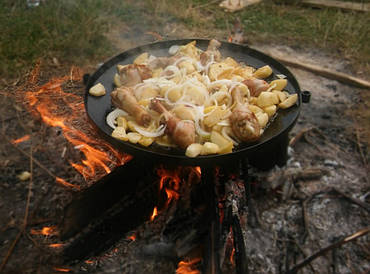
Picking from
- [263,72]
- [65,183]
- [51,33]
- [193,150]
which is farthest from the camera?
[51,33]

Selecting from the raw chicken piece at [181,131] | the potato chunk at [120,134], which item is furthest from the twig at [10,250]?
the raw chicken piece at [181,131]

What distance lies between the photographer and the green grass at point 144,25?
6.82m

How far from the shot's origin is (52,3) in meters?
8.30

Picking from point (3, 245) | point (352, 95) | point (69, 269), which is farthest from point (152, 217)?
point (352, 95)

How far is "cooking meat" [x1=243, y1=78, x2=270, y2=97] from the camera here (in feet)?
10.8

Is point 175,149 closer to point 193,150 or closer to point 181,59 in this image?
point 193,150

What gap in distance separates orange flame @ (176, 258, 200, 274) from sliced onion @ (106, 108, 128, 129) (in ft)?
5.25

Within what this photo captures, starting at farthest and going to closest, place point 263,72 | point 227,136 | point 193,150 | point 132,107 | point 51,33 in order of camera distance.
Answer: point 51,33
point 263,72
point 132,107
point 227,136
point 193,150

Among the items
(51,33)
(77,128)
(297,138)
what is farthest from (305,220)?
(51,33)

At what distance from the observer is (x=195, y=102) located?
3160mm

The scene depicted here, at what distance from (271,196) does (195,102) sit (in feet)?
5.77

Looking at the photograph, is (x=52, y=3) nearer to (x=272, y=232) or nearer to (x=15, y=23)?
(x=15, y=23)

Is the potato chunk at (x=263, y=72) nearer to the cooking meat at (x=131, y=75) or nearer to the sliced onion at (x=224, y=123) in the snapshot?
the sliced onion at (x=224, y=123)

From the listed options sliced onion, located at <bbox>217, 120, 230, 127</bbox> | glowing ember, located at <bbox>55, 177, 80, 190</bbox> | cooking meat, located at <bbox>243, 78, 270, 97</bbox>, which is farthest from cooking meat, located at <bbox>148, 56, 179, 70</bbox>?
glowing ember, located at <bbox>55, 177, 80, 190</bbox>
